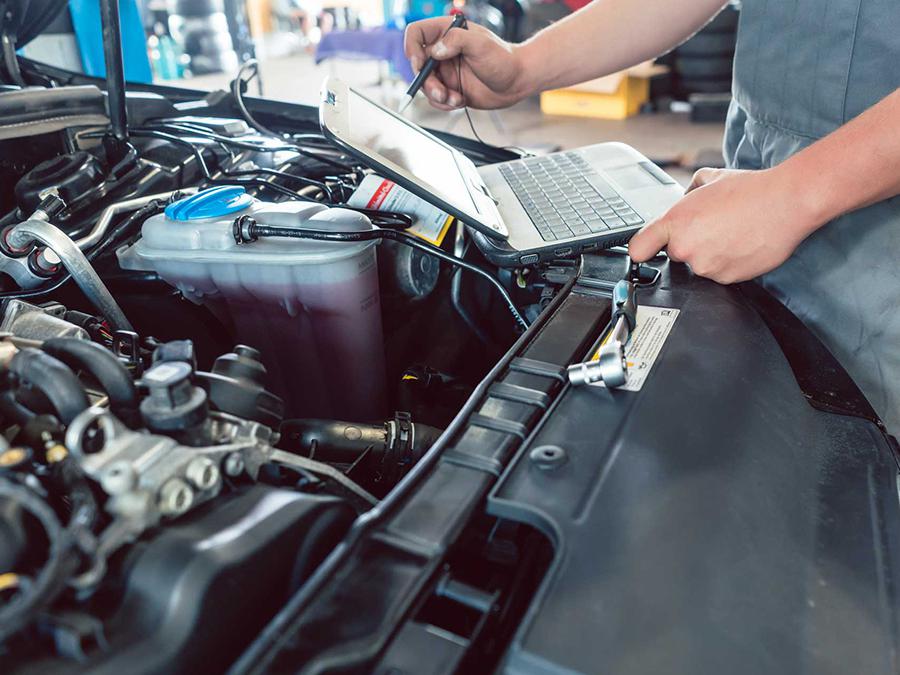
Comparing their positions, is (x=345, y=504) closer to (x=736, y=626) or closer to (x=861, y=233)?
(x=736, y=626)

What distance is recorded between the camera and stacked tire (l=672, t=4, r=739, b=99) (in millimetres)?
4234

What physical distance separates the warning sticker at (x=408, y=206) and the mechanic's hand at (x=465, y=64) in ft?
1.25

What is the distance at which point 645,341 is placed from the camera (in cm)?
63

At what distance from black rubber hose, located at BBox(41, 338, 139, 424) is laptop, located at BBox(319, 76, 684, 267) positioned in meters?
0.29

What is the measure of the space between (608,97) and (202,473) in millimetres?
5086

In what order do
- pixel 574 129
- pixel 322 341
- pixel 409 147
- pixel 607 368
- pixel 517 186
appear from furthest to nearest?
1. pixel 574 129
2. pixel 517 186
3. pixel 409 147
4. pixel 322 341
5. pixel 607 368

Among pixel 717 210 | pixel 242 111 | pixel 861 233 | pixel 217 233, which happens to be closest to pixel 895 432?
pixel 861 233

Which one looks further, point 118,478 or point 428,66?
point 428,66

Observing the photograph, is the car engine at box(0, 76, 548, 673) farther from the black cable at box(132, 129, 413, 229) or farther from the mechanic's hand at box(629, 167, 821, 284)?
the mechanic's hand at box(629, 167, 821, 284)

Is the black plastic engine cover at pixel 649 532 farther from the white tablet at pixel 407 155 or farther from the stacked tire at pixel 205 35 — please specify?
the stacked tire at pixel 205 35

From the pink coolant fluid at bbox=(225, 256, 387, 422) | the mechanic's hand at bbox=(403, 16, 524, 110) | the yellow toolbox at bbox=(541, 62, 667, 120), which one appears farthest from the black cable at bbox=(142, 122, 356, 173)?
the yellow toolbox at bbox=(541, 62, 667, 120)

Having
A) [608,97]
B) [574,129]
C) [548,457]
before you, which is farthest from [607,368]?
[608,97]

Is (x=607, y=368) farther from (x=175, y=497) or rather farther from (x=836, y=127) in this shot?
(x=836, y=127)

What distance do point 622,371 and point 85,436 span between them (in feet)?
1.18
